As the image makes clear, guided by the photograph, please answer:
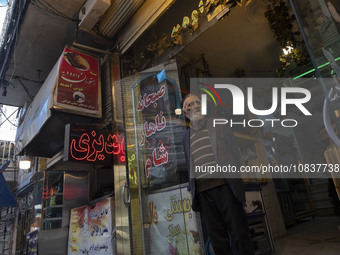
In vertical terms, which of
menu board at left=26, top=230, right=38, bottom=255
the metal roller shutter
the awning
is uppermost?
the metal roller shutter

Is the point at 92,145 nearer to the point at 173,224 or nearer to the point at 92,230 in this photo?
the point at 92,230

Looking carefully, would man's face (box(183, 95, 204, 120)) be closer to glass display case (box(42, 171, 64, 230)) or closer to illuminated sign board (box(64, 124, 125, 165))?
illuminated sign board (box(64, 124, 125, 165))

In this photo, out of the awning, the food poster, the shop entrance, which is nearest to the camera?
the food poster

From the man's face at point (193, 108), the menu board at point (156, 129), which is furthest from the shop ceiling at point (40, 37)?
the man's face at point (193, 108)

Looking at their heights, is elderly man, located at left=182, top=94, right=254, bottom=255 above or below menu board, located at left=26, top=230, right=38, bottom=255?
above

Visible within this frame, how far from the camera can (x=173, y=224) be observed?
3.27 m

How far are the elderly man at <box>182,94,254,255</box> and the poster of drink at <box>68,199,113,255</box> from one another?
254 centimetres

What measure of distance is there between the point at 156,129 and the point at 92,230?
2.44m

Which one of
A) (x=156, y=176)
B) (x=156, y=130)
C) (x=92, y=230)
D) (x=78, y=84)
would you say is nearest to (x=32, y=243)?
(x=92, y=230)

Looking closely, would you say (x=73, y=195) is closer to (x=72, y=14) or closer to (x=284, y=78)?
(x=72, y=14)

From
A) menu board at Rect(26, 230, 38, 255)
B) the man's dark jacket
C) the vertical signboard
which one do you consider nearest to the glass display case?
menu board at Rect(26, 230, 38, 255)

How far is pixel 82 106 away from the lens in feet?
15.4

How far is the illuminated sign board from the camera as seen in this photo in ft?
13.2

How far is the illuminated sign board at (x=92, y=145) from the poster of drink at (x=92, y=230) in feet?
Result: 2.73
